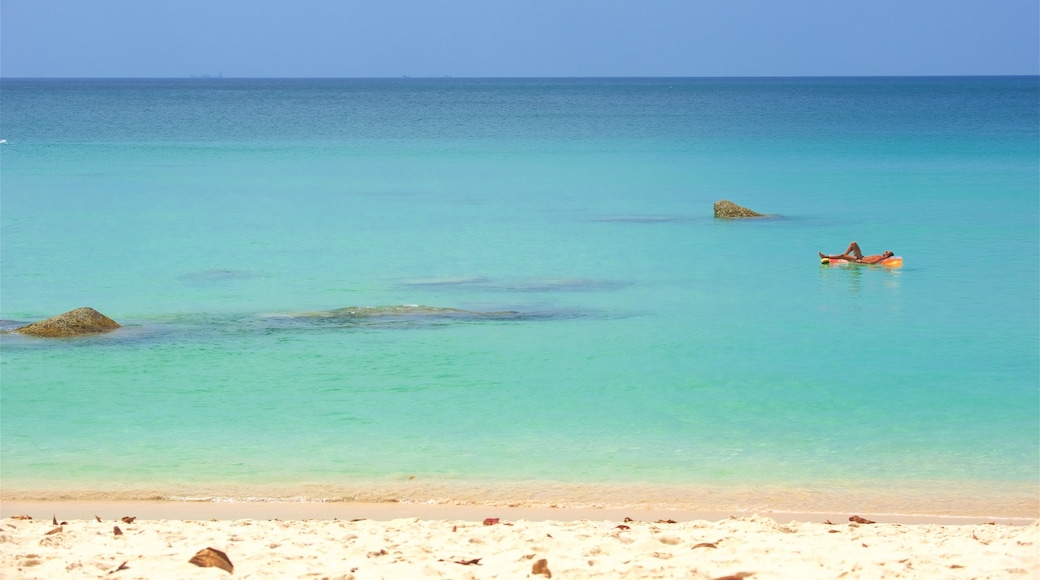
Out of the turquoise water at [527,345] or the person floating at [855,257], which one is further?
the person floating at [855,257]

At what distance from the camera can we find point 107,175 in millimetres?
32594

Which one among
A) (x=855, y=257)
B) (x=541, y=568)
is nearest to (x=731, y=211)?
(x=855, y=257)

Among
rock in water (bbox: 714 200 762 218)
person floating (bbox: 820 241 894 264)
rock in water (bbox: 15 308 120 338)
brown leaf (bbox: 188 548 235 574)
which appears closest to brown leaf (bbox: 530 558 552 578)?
brown leaf (bbox: 188 548 235 574)

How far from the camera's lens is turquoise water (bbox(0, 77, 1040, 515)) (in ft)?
26.8

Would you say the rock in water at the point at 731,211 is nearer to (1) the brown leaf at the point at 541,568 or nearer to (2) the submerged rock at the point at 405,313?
(2) the submerged rock at the point at 405,313

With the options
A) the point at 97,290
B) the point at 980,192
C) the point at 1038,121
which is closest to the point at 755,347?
the point at 97,290

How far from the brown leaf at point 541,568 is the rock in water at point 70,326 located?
26.8 ft

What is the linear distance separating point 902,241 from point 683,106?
244 ft

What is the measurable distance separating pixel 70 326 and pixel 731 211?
46.1 feet

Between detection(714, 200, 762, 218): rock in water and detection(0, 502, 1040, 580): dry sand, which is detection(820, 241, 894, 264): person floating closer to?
detection(714, 200, 762, 218): rock in water

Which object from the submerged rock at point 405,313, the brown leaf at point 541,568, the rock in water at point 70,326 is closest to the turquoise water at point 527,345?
the submerged rock at point 405,313

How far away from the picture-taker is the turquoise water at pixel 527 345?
8.18m

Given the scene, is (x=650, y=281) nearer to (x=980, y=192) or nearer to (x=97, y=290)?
(x=97, y=290)

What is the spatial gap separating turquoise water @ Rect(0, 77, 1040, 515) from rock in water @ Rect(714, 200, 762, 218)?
585mm
